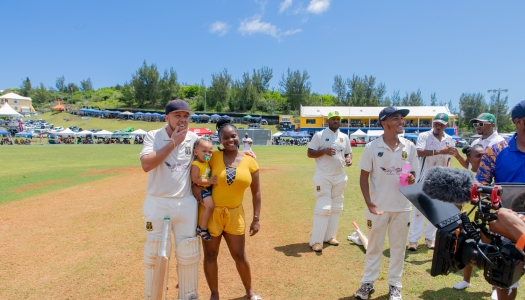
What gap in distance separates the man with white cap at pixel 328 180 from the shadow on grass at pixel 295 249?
14 cm

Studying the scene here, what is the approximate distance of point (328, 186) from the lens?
5973mm

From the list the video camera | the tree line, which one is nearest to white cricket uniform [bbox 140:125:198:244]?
the video camera

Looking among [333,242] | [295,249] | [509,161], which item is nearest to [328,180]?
[333,242]

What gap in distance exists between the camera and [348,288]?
14.6ft

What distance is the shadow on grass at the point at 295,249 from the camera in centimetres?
A: 571

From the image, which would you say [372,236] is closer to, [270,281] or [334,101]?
[270,281]

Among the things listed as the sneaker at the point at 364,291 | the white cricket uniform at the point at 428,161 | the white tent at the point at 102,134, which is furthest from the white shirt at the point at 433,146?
the white tent at the point at 102,134

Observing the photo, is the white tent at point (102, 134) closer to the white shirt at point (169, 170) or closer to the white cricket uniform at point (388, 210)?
the white shirt at point (169, 170)

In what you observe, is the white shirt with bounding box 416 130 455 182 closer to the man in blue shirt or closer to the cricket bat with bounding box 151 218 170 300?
the man in blue shirt

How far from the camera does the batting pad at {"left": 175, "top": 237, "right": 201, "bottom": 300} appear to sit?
362 centimetres

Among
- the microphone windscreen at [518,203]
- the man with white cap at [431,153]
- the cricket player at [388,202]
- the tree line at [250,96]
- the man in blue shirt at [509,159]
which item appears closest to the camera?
the microphone windscreen at [518,203]

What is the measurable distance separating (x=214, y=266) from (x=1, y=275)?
10.9 ft

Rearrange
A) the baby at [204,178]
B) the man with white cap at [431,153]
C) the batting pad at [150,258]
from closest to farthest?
the batting pad at [150,258] < the baby at [204,178] < the man with white cap at [431,153]

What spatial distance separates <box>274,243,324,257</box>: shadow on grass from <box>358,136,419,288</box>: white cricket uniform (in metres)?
1.61
